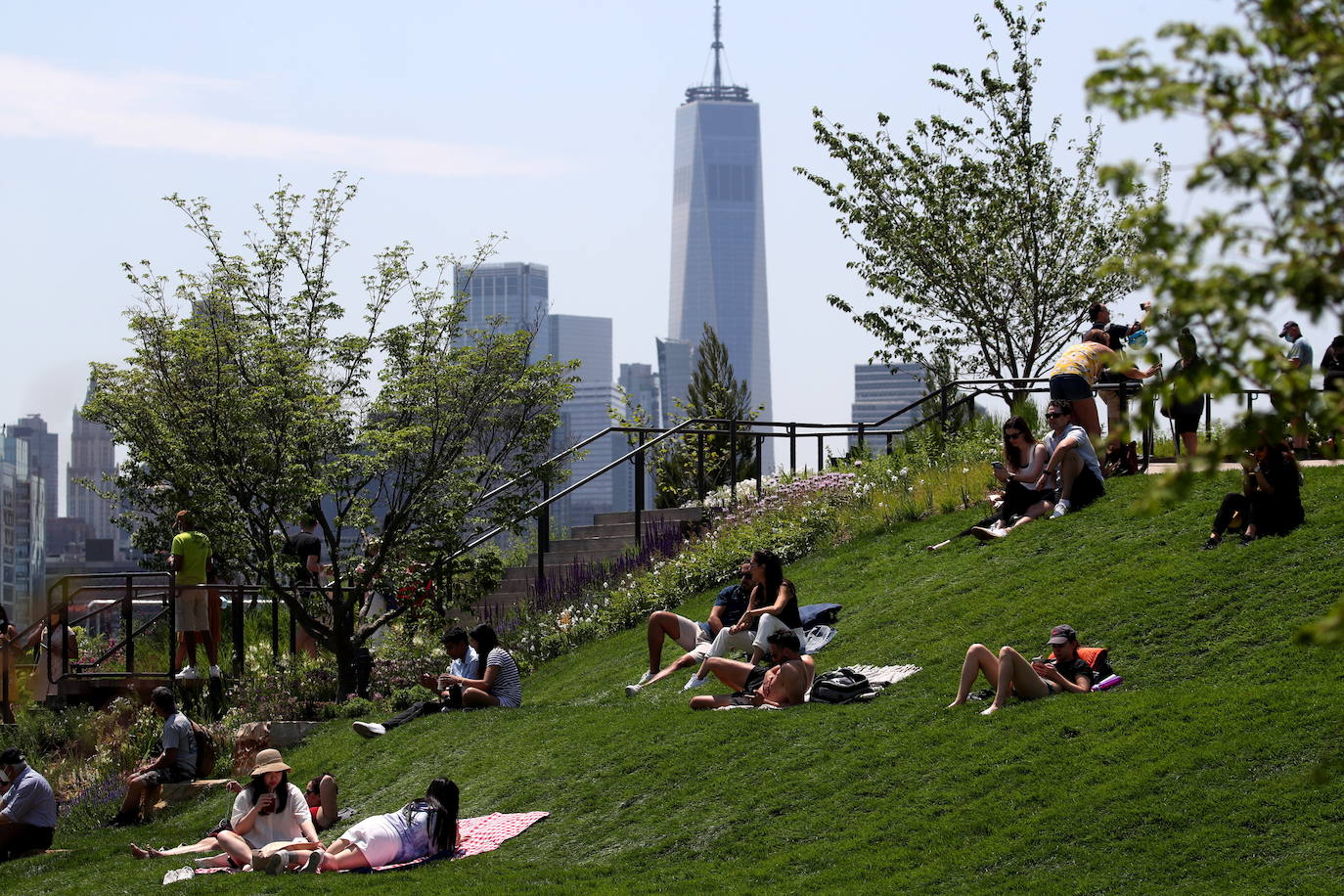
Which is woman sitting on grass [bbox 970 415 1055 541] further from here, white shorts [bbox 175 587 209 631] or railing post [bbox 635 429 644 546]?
white shorts [bbox 175 587 209 631]

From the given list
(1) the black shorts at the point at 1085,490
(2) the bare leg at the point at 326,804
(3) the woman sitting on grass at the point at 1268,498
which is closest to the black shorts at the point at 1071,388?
(1) the black shorts at the point at 1085,490

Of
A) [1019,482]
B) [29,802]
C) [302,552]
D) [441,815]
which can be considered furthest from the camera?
[302,552]

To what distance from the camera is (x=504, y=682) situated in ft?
49.6

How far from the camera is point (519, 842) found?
1091cm

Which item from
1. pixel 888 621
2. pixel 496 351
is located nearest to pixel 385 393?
pixel 496 351

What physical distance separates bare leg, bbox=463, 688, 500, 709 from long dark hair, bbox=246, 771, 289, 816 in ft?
10.3

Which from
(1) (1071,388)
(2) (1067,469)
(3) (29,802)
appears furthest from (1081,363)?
(3) (29,802)

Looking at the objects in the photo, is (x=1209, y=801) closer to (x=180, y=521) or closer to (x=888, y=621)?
(x=888, y=621)

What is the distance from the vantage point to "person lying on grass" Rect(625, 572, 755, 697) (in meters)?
15.0

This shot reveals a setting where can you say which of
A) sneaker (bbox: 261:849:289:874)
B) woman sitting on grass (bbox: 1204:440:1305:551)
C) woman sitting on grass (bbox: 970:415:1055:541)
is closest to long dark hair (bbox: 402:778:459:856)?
sneaker (bbox: 261:849:289:874)

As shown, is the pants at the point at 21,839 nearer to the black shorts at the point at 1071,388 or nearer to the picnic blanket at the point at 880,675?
the picnic blanket at the point at 880,675

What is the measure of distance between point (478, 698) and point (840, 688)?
14.1ft

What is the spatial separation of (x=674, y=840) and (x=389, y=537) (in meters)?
9.38

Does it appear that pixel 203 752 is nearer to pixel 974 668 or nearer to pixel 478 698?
pixel 478 698
